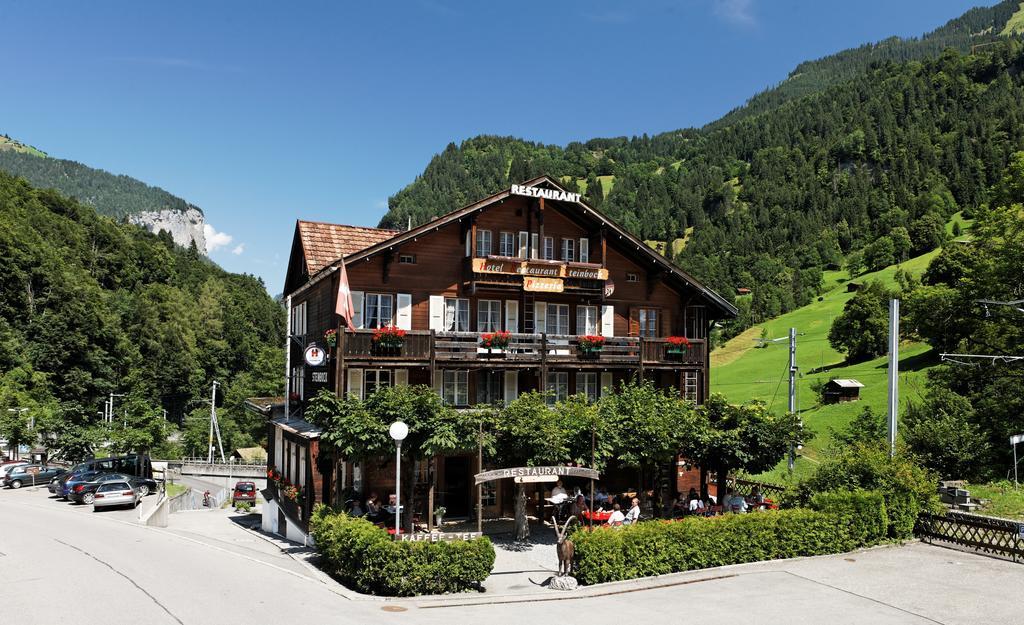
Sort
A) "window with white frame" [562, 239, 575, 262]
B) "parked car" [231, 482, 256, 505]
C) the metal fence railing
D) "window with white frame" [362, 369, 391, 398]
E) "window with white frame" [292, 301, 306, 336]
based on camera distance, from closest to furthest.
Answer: the metal fence railing, "window with white frame" [362, 369, 391, 398], "window with white frame" [562, 239, 575, 262], "window with white frame" [292, 301, 306, 336], "parked car" [231, 482, 256, 505]

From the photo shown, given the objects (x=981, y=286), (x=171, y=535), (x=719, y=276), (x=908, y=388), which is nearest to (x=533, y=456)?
(x=171, y=535)

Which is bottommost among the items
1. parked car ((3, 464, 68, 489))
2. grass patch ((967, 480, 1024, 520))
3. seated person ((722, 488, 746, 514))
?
parked car ((3, 464, 68, 489))

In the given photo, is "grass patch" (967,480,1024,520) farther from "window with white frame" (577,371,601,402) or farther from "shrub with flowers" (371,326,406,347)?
"shrub with flowers" (371,326,406,347)

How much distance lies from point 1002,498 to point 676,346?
15434 millimetres

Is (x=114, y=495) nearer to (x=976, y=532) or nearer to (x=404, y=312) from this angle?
(x=404, y=312)

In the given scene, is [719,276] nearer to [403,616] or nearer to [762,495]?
[762,495]

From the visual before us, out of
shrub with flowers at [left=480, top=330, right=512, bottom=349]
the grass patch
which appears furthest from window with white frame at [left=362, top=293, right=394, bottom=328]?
the grass patch

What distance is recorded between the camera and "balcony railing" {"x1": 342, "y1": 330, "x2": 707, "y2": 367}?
24.5 meters

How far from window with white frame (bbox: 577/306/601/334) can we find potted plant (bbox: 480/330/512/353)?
5246 mm

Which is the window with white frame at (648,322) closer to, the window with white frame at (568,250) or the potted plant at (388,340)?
the window with white frame at (568,250)

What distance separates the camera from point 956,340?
48.9 meters

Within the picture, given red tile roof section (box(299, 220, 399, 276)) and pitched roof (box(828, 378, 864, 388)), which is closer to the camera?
red tile roof section (box(299, 220, 399, 276))

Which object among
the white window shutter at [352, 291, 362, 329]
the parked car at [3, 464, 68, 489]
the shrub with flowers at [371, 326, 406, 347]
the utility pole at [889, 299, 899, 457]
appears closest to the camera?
the shrub with flowers at [371, 326, 406, 347]

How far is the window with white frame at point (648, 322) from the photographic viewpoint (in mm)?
31844
